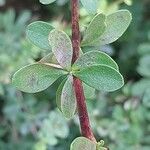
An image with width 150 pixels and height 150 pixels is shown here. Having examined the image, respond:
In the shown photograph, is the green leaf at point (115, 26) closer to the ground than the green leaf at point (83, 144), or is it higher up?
higher up

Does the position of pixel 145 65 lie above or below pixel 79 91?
below

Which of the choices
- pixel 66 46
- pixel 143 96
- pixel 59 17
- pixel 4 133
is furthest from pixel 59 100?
pixel 59 17

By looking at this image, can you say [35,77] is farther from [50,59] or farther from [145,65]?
[145,65]

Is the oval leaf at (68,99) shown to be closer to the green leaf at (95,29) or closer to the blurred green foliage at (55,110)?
the green leaf at (95,29)

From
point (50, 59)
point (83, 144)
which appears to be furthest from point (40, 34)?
point (83, 144)

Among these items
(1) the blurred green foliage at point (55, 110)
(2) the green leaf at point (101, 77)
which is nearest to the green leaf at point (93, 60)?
(2) the green leaf at point (101, 77)

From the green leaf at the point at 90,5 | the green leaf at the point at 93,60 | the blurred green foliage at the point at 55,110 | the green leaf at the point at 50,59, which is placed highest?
the green leaf at the point at 90,5

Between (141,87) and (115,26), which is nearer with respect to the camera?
(115,26)
